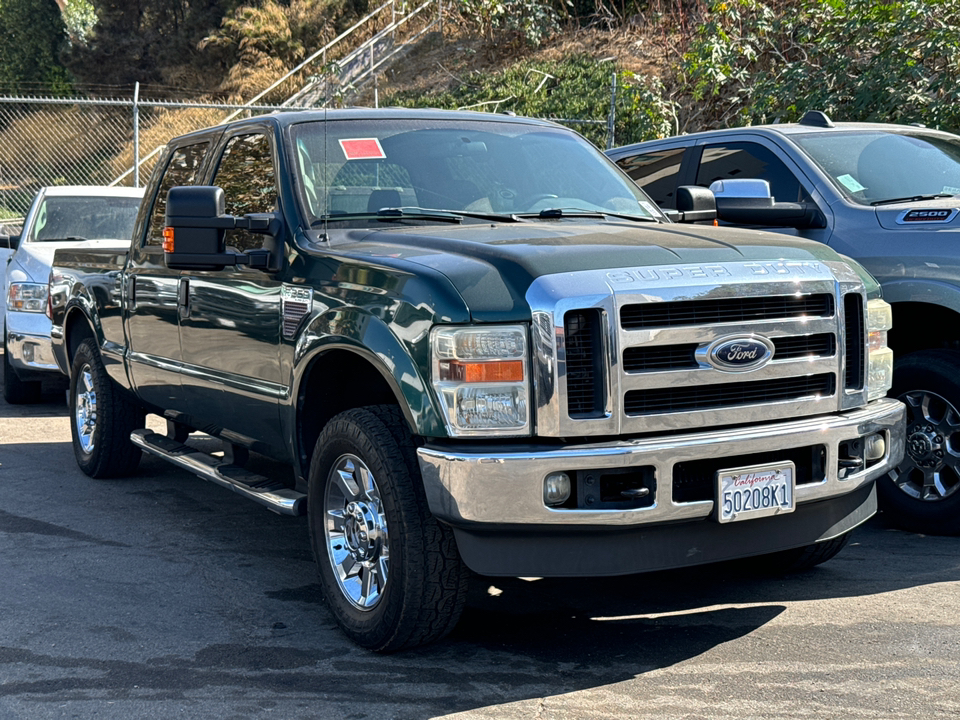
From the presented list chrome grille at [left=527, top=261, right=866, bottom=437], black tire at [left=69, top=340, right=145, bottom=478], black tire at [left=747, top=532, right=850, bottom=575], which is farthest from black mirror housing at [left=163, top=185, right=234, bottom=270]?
black tire at [left=747, top=532, right=850, bottom=575]

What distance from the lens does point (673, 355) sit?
13.0ft

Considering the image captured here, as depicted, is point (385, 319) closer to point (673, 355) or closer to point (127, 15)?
point (673, 355)

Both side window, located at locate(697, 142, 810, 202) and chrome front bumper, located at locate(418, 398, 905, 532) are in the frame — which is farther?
side window, located at locate(697, 142, 810, 202)

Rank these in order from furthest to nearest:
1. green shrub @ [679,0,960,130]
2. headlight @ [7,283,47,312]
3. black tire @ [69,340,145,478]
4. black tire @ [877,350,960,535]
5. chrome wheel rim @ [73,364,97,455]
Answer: green shrub @ [679,0,960,130] < headlight @ [7,283,47,312] < chrome wheel rim @ [73,364,97,455] < black tire @ [69,340,145,478] < black tire @ [877,350,960,535]

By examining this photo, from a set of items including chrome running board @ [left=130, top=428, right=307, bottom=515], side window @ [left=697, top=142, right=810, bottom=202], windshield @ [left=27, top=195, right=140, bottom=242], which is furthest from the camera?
windshield @ [left=27, top=195, right=140, bottom=242]

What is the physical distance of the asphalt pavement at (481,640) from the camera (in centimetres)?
382

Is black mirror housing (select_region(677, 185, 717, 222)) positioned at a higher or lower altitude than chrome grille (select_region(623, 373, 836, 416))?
higher

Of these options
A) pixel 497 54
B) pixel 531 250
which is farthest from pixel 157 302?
pixel 497 54

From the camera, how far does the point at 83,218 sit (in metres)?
10.9

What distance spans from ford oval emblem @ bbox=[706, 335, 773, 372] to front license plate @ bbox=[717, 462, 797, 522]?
351mm

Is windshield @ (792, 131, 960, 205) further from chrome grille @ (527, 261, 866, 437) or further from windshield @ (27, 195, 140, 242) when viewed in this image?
windshield @ (27, 195, 140, 242)

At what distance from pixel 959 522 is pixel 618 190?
2.29 m

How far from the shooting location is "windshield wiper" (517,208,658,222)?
5164 mm

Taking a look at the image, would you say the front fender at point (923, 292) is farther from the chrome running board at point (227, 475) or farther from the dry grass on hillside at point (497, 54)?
the dry grass on hillside at point (497, 54)
